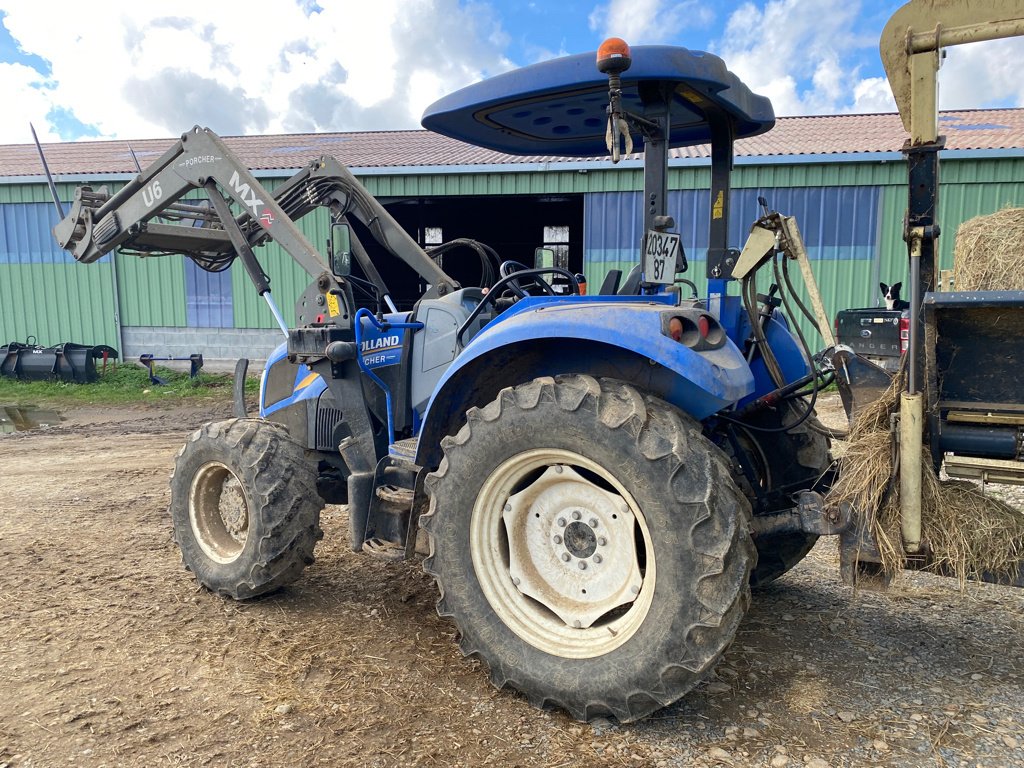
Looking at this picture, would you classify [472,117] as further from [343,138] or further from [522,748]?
[343,138]

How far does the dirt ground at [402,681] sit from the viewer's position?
246 centimetres

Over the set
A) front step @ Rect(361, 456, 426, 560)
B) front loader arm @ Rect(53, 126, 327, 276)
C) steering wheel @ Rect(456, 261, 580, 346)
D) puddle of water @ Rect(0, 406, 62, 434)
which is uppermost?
front loader arm @ Rect(53, 126, 327, 276)

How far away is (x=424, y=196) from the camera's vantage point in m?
12.9

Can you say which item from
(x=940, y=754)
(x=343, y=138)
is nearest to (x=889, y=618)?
(x=940, y=754)

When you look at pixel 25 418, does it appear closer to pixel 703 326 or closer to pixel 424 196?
pixel 424 196

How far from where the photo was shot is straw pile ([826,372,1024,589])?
95.0 inches

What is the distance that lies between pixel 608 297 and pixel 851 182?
33.8ft

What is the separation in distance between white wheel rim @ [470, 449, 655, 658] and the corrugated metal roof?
1001 cm

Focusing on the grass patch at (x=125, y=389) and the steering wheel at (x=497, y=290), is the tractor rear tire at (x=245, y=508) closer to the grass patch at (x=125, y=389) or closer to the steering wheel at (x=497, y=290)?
the steering wheel at (x=497, y=290)

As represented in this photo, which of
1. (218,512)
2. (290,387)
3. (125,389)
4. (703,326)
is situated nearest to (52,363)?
(125,389)

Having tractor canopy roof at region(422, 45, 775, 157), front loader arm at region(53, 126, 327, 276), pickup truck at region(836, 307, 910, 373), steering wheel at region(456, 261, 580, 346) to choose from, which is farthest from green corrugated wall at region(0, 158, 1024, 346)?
steering wheel at region(456, 261, 580, 346)

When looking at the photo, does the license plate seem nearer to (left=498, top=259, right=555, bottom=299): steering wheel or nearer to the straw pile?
(left=498, top=259, right=555, bottom=299): steering wheel

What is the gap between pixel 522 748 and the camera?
2467 millimetres

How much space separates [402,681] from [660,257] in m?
1.95
